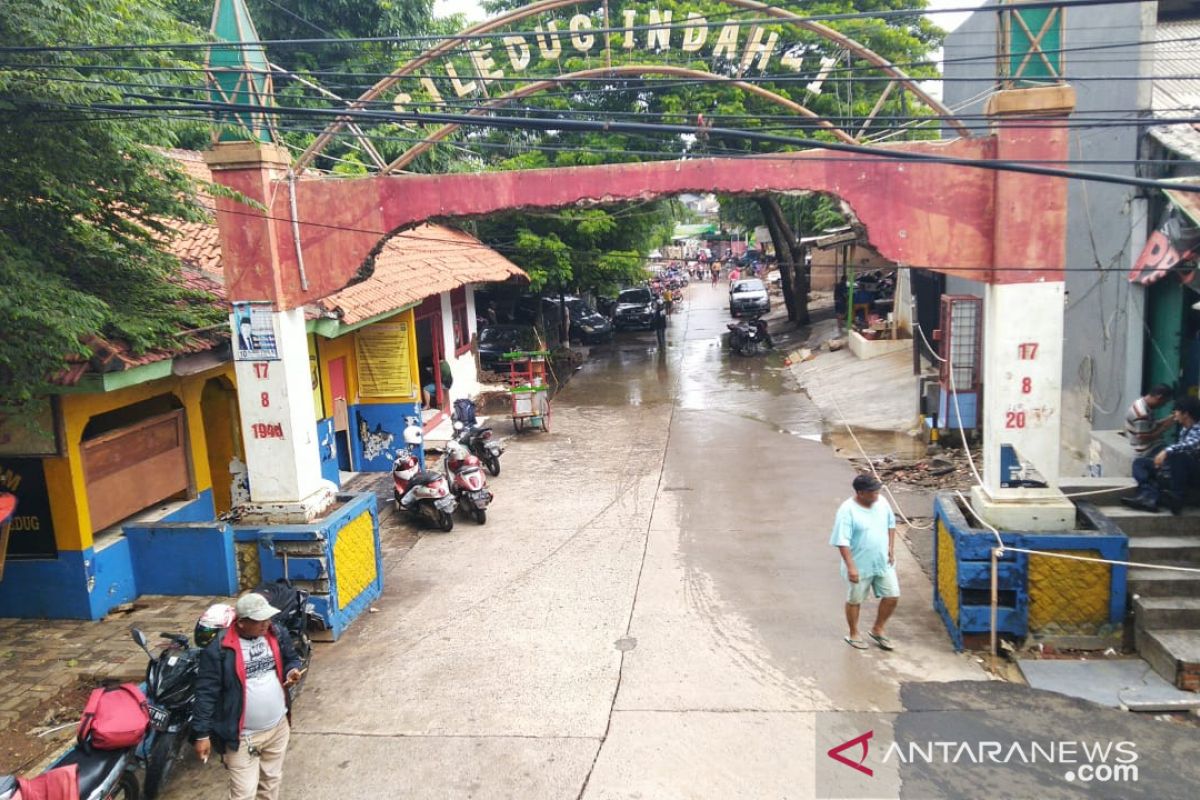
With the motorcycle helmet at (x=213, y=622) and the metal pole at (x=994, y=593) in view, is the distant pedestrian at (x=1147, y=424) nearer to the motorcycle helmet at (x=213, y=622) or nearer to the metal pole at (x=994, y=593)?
the metal pole at (x=994, y=593)

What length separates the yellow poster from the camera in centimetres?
1295

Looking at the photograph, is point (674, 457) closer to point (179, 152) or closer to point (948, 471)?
point (948, 471)

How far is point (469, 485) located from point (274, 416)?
3298 millimetres

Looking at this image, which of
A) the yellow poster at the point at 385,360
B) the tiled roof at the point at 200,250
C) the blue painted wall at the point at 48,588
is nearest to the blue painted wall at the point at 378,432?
the yellow poster at the point at 385,360

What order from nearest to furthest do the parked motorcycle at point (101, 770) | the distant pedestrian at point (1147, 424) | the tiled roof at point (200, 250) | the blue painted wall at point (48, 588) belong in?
the parked motorcycle at point (101, 770) → the blue painted wall at point (48, 588) → the distant pedestrian at point (1147, 424) → the tiled roof at point (200, 250)

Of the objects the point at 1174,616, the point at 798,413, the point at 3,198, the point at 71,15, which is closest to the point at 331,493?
the point at 3,198

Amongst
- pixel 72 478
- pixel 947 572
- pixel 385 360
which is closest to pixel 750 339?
pixel 385 360

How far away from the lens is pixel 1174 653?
19.6 ft

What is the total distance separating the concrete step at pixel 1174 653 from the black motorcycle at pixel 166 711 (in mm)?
6510

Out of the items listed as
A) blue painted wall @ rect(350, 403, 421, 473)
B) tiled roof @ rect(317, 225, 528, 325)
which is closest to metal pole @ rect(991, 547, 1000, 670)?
tiled roof @ rect(317, 225, 528, 325)

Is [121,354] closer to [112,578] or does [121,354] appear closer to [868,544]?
[112,578]

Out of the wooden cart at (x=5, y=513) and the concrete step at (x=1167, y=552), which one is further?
the concrete step at (x=1167, y=552)

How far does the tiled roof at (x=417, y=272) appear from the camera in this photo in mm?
11117

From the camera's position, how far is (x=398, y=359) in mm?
13008
